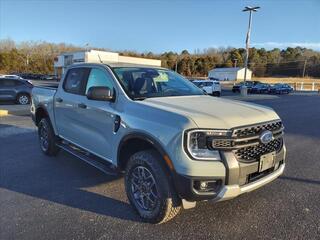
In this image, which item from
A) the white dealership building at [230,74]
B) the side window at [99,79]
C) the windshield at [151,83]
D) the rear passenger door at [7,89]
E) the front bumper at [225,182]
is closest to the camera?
the front bumper at [225,182]

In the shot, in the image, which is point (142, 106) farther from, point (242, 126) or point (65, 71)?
point (65, 71)

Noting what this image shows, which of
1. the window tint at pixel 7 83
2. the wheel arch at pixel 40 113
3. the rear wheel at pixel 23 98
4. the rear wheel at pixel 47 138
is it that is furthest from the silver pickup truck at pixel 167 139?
the window tint at pixel 7 83

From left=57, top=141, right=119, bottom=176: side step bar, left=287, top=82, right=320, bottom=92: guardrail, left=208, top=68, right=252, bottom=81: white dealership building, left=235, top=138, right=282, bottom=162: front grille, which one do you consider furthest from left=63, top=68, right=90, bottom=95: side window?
left=208, top=68, right=252, bottom=81: white dealership building

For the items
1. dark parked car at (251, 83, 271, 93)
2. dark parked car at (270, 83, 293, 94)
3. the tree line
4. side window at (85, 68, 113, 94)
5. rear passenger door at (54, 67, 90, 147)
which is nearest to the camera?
side window at (85, 68, 113, 94)

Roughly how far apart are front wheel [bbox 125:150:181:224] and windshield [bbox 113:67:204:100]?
34.3 inches

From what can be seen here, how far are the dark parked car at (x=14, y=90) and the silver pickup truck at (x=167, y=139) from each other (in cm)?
1310

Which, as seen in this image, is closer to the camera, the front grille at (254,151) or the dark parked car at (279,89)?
the front grille at (254,151)

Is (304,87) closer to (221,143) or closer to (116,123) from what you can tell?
(116,123)

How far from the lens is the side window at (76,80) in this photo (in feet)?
15.4

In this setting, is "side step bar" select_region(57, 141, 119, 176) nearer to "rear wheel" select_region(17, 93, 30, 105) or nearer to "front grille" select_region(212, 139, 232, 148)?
"front grille" select_region(212, 139, 232, 148)

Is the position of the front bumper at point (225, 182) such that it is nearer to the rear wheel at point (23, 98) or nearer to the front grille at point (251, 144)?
the front grille at point (251, 144)

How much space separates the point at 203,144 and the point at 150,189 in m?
0.91

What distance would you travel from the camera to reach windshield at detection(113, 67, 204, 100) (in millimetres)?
3934

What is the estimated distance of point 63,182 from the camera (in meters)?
4.57
